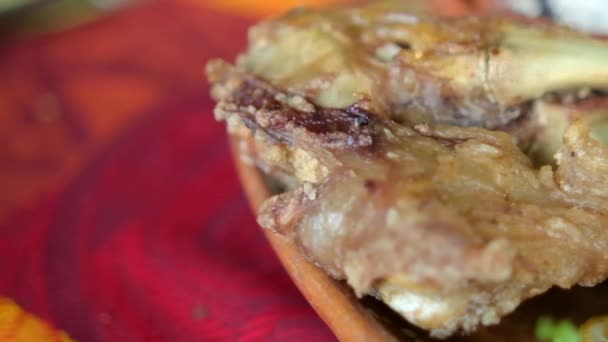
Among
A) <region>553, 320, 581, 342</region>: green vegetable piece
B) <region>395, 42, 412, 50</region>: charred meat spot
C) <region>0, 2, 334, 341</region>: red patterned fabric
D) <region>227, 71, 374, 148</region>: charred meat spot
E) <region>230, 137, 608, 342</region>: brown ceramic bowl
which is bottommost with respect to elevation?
<region>0, 2, 334, 341</region>: red patterned fabric

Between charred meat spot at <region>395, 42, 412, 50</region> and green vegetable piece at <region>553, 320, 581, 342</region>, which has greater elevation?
charred meat spot at <region>395, 42, 412, 50</region>

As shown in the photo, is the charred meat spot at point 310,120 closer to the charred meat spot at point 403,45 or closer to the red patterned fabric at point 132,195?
the charred meat spot at point 403,45

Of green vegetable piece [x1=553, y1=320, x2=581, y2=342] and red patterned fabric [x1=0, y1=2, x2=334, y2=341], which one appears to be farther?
red patterned fabric [x1=0, y1=2, x2=334, y2=341]

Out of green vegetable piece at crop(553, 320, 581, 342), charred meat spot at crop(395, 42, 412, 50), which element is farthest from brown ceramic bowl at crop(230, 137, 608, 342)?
charred meat spot at crop(395, 42, 412, 50)

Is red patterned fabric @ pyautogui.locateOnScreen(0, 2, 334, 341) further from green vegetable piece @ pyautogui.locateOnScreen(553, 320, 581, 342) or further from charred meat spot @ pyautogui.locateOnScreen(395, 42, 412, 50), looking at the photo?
charred meat spot @ pyautogui.locateOnScreen(395, 42, 412, 50)

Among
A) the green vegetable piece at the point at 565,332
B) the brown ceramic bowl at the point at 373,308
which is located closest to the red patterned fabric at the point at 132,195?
the brown ceramic bowl at the point at 373,308

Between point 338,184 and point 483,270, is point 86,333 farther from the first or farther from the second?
point 483,270

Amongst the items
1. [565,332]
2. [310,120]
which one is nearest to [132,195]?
[310,120]
